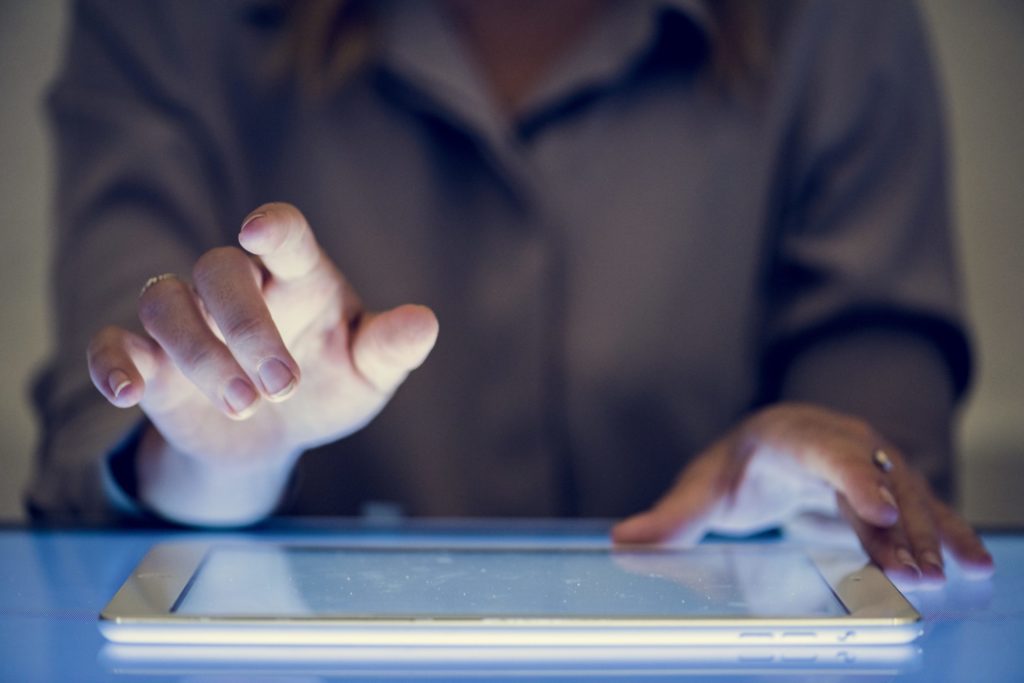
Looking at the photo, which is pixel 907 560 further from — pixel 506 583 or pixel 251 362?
pixel 251 362

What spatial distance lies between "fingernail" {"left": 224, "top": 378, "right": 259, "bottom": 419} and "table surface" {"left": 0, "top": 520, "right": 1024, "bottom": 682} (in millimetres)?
114

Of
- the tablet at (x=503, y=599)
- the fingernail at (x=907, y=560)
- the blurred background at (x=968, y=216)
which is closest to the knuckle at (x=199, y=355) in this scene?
the tablet at (x=503, y=599)

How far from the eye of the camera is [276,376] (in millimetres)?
497

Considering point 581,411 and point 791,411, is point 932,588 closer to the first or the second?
point 791,411

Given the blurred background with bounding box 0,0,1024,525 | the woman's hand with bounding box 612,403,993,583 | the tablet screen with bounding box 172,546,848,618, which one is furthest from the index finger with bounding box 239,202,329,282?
the blurred background with bounding box 0,0,1024,525

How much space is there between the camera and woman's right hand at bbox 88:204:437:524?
1.69 feet

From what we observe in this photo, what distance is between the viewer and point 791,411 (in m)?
0.73

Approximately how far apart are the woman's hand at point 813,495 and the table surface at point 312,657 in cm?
3

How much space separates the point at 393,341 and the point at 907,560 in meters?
0.30

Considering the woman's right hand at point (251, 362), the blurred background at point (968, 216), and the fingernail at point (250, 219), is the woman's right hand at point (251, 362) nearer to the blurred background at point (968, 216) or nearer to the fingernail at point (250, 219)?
the fingernail at point (250, 219)

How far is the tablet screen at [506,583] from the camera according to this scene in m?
0.49

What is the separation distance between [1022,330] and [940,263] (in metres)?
1.04

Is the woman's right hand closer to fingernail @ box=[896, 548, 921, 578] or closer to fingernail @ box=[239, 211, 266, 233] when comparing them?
fingernail @ box=[239, 211, 266, 233]

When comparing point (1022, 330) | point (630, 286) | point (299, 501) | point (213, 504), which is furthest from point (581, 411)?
point (1022, 330)
